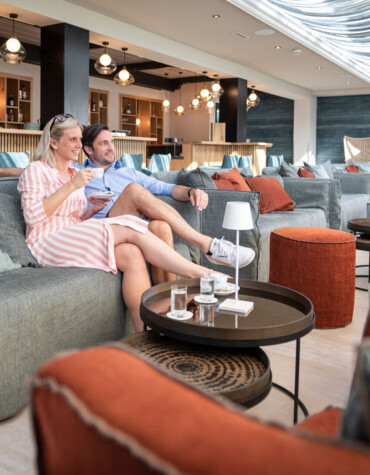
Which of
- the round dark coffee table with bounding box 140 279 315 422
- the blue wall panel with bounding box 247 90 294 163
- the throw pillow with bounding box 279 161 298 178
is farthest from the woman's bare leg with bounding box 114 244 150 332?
the blue wall panel with bounding box 247 90 294 163

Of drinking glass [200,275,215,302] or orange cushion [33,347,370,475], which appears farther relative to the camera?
drinking glass [200,275,215,302]

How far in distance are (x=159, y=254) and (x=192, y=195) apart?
30.1 inches

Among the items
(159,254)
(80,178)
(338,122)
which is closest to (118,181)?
(80,178)

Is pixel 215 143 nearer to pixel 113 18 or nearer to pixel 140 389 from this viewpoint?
pixel 113 18

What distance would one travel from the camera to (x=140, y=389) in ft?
1.58

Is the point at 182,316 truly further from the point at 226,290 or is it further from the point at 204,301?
the point at 226,290

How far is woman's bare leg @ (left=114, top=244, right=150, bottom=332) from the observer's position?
221 centimetres

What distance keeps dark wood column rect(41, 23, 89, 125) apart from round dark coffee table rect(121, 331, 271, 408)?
591 centimetres

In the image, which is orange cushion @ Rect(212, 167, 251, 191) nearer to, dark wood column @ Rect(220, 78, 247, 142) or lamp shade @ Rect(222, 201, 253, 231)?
lamp shade @ Rect(222, 201, 253, 231)

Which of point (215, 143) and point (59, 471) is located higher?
point (215, 143)

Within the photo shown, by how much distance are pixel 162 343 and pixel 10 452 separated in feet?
1.88

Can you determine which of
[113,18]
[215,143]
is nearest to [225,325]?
[113,18]

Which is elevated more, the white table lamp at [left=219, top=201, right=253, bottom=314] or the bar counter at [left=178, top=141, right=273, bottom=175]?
the bar counter at [left=178, top=141, right=273, bottom=175]

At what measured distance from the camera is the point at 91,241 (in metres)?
2.28
